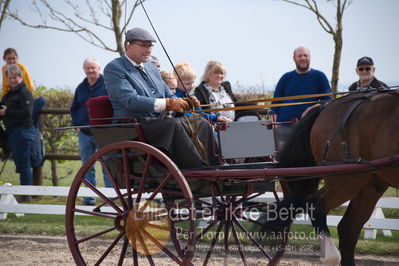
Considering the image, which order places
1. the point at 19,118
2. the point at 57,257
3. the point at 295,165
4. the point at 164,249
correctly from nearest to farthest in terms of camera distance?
1. the point at 164,249
2. the point at 295,165
3. the point at 57,257
4. the point at 19,118

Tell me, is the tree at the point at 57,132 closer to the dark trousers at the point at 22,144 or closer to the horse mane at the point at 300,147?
the dark trousers at the point at 22,144

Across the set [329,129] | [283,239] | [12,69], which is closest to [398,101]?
[329,129]

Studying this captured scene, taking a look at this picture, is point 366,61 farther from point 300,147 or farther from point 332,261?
point 332,261

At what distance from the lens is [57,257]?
6.04 meters

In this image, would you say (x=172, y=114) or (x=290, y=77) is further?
(x=290, y=77)

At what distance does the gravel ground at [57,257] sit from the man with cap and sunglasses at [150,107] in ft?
4.97

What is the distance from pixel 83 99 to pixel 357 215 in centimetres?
420

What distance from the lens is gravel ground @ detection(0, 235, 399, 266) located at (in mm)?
5754

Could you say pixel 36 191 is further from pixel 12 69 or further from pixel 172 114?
pixel 172 114

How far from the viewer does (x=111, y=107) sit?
501cm

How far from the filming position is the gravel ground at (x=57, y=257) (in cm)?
575

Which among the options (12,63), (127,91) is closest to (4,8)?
(12,63)

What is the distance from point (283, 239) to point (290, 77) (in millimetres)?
2581

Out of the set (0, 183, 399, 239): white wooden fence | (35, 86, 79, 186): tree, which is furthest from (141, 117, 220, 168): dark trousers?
(35, 86, 79, 186): tree
